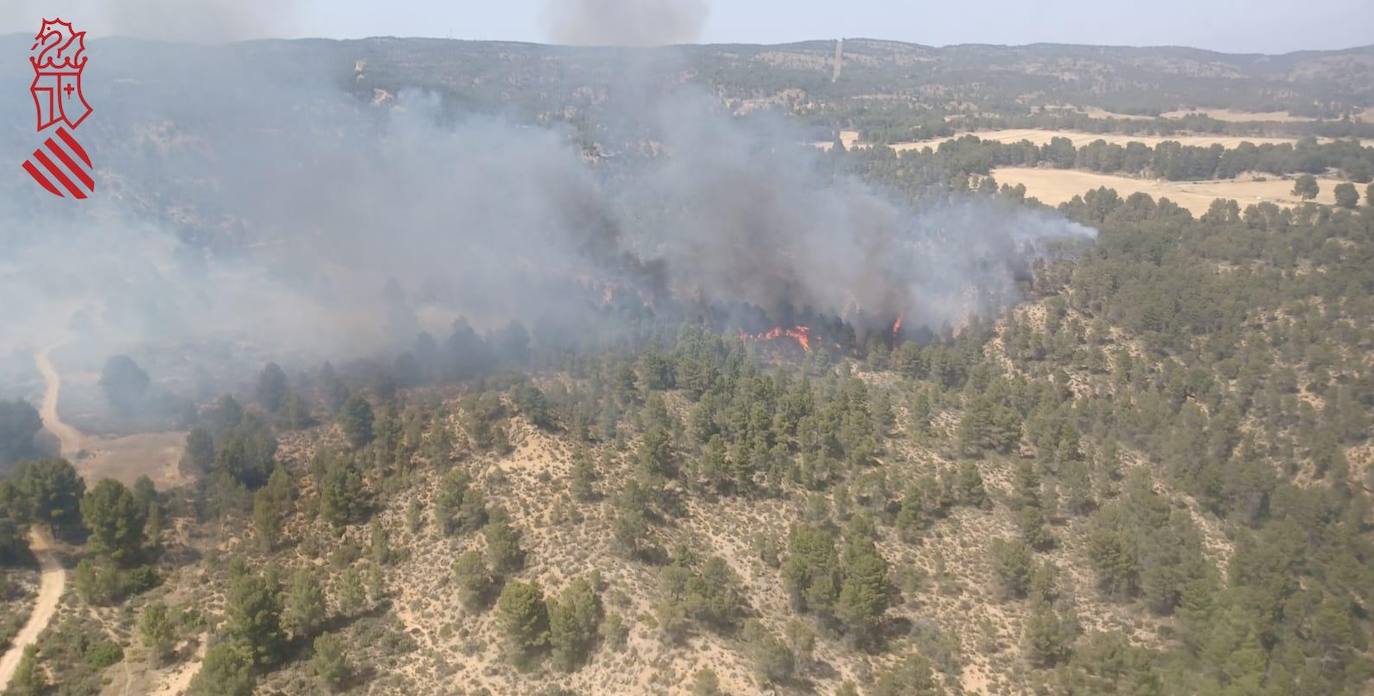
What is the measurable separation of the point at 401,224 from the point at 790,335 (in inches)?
1895

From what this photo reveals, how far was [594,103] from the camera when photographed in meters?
126

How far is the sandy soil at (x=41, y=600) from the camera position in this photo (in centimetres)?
2928

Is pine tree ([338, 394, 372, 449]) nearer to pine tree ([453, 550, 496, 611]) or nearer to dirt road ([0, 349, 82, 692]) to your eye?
dirt road ([0, 349, 82, 692])

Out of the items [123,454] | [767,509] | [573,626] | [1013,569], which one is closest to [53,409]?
[123,454]

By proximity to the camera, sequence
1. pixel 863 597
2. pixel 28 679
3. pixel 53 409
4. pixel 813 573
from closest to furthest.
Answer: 1. pixel 28 679
2. pixel 863 597
3. pixel 813 573
4. pixel 53 409

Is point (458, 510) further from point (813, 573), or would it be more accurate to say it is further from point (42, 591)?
point (42, 591)

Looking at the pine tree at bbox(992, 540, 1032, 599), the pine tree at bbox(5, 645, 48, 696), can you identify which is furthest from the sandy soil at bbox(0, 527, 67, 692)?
the pine tree at bbox(992, 540, 1032, 599)

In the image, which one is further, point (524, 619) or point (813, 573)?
point (813, 573)

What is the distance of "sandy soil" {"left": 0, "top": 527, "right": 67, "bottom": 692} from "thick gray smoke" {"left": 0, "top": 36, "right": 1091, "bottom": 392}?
80.9ft

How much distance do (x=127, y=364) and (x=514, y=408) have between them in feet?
89.3

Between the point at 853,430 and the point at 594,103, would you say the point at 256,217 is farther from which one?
the point at 853,430

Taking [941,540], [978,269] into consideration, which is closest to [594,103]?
[978,269]

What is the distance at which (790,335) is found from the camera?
65688 mm

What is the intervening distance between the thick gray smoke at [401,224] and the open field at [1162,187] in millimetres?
25332
